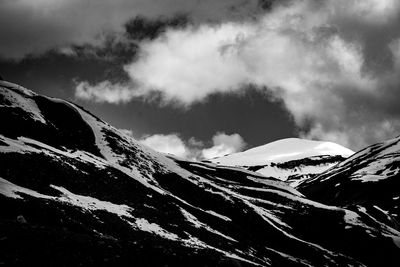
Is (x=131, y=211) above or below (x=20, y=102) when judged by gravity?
below

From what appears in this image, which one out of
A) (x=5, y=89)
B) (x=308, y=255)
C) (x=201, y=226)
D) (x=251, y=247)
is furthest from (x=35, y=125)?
(x=308, y=255)

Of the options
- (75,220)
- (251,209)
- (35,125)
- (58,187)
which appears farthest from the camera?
(251,209)

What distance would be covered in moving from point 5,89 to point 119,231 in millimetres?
60701

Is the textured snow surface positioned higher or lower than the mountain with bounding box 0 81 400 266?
higher

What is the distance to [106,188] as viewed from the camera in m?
66.4

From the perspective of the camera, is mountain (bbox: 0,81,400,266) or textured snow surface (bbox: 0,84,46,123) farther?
textured snow surface (bbox: 0,84,46,123)

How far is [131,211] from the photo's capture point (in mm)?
60656

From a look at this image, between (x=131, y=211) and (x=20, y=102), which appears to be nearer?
(x=131, y=211)

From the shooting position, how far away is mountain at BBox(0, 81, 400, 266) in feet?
88.4

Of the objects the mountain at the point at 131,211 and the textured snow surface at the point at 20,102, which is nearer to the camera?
the mountain at the point at 131,211

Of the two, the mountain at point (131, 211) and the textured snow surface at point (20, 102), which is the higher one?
the textured snow surface at point (20, 102)

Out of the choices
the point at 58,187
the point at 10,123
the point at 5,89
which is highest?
the point at 5,89

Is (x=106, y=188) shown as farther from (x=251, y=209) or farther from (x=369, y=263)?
(x=369, y=263)

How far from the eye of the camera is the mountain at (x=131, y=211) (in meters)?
26.9
